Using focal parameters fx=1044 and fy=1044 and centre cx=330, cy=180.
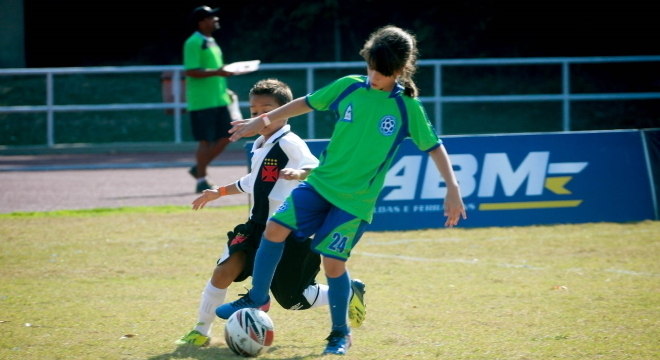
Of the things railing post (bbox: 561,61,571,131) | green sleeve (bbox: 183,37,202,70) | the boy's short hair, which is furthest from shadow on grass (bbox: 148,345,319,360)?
railing post (bbox: 561,61,571,131)

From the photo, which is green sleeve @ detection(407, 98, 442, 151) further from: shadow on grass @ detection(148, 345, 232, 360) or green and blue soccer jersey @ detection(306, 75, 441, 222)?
shadow on grass @ detection(148, 345, 232, 360)

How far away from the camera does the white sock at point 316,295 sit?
20.7 feet

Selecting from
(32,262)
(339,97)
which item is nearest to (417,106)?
(339,97)

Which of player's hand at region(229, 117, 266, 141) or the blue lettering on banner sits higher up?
player's hand at region(229, 117, 266, 141)

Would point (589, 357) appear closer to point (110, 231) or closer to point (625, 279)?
point (625, 279)

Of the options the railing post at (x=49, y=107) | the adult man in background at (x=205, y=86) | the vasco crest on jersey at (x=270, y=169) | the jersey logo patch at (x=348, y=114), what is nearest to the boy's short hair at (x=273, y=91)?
the vasco crest on jersey at (x=270, y=169)

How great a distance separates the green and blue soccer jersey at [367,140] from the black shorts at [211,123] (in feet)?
26.7

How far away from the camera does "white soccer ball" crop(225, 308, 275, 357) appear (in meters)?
5.61

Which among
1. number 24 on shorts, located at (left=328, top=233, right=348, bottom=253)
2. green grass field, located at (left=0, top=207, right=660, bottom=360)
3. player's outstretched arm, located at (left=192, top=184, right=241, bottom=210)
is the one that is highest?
player's outstretched arm, located at (left=192, top=184, right=241, bottom=210)

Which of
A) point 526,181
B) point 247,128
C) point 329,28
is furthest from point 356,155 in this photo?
point 329,28

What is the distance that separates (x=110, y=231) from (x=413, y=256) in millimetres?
3356

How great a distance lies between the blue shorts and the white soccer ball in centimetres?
49

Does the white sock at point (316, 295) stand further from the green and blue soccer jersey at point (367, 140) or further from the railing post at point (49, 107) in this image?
the railing post at point (49, 107)

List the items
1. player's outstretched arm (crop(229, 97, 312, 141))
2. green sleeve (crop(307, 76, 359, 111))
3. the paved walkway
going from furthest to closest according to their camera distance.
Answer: the paved walkway
green sleeve (crop(307, 76, 359, 111))
player's outstretched arm (crop(229, 97, 312, 141))
